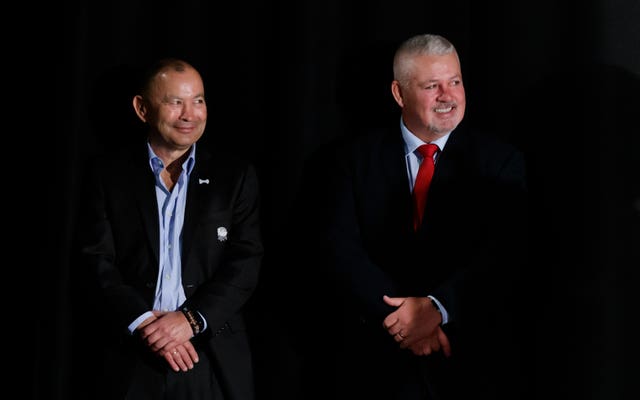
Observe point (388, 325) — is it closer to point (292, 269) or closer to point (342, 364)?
point (342, 364)

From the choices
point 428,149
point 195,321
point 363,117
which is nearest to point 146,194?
point 195,321

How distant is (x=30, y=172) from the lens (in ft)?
9.69

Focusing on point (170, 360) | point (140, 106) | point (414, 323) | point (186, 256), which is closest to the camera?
point (414, 323)

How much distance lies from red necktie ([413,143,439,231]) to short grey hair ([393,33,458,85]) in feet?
0.66

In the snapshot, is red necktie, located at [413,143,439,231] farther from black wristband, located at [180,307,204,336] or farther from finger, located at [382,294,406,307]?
black wristband, located at [180,307,204,336]

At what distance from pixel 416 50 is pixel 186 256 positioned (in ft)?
2.90

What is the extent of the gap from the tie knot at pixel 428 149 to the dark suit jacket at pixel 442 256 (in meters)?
0.03

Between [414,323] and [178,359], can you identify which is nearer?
[414,323]

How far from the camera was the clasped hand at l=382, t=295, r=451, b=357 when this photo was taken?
7.55 feet

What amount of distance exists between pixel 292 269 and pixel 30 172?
3.16 feet

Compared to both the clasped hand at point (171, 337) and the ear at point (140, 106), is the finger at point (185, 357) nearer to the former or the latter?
the clasped hand at point (171, 337)

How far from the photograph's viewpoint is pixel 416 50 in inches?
94.6

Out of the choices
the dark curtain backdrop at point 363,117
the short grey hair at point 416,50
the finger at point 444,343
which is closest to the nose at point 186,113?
the dark curtain backdrop at point 363,117

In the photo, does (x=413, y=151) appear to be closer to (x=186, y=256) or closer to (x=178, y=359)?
(x=186, y=256)
